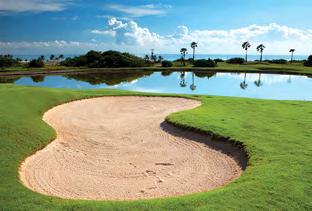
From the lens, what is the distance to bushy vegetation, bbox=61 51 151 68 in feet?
265

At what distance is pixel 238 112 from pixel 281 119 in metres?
2.74

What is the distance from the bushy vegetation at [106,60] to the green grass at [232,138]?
57.4 m

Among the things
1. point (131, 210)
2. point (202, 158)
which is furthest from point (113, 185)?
point (202, 158)

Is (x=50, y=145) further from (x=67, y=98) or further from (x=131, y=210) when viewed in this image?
(x=67, y=98)

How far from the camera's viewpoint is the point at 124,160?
12.7 metres

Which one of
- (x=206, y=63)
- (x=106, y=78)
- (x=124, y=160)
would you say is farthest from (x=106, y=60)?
(x=124, y=160)

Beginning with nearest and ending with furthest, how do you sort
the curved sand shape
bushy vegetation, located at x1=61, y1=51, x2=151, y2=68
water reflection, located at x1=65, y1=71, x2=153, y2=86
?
the curved sand shape → water reflection, located at x1=65, y1=71, x2=153, y2=86 → bushy vegetation, located at x1=61, y1=51, x2=151, y2=68

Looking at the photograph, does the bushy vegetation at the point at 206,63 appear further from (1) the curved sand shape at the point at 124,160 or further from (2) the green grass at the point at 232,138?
(1) the curved sand shape at the point at 124,160

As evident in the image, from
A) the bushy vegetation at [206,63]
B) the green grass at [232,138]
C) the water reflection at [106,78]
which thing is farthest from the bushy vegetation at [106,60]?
the green grass at [232,138]

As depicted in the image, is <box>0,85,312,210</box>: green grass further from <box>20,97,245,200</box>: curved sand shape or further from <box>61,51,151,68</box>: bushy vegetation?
<box>61,51,151,68</box>: bushy vegetation

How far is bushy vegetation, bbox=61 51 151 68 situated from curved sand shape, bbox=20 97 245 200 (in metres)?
62.4

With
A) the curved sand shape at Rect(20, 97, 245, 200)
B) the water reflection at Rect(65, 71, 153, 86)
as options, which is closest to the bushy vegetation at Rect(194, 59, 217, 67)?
the water reflection at Rect(65, 71, 153, 86)

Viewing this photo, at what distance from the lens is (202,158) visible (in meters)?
12.7

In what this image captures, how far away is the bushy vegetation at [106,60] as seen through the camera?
8084cm
